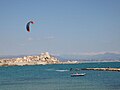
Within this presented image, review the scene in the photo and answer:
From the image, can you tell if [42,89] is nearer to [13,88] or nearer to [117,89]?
[13,88]

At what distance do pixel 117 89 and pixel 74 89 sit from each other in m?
6.86

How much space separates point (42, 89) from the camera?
56.0 m

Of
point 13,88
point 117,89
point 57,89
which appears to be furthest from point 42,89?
point 117,89

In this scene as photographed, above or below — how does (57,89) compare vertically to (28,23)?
below

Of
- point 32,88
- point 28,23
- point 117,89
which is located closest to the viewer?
point 28,23

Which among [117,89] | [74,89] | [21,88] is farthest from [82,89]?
[21,88]

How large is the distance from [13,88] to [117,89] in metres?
18.3

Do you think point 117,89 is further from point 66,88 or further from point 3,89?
point 3,89

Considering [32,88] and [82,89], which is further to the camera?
[32,88]

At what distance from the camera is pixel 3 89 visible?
5831 centimetres

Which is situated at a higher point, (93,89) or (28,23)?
(28,23)

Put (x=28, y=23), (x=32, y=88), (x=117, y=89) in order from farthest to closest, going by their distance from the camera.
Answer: (x=32, y=88) → (x=117, y=89) → (x=28, y=23)

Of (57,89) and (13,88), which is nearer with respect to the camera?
(57,89)

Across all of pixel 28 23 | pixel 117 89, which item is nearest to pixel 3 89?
pixel 28 23
